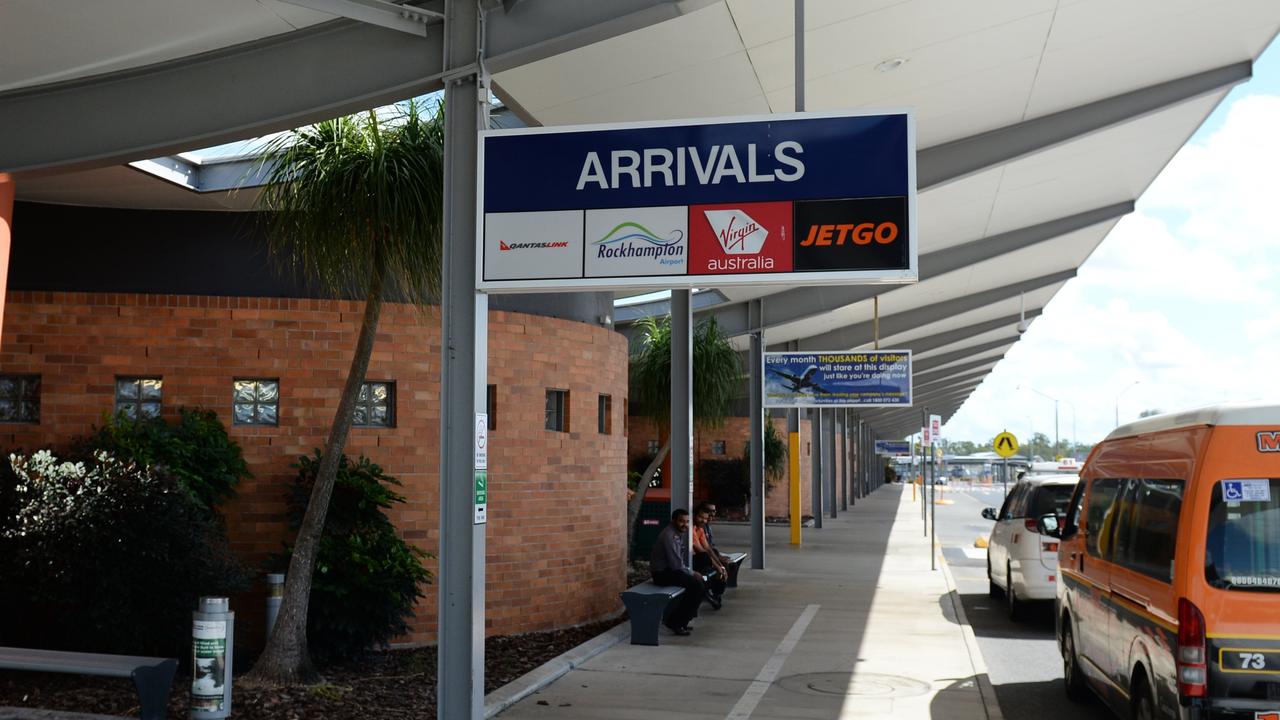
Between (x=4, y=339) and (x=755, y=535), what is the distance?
43.0 feet

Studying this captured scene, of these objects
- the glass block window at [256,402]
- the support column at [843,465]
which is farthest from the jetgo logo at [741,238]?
the support column at [843,465]

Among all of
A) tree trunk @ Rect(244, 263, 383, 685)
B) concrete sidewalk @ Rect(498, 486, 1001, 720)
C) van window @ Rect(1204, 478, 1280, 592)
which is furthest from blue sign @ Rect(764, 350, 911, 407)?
van window @ Rect(1204, 478, 1280, 592)

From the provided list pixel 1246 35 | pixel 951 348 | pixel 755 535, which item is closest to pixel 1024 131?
pixel 1246 35

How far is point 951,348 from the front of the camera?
4338 centimetres

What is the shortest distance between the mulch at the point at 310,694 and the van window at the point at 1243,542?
17.3 ft

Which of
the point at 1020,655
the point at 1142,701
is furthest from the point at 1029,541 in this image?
the point at 1142,701

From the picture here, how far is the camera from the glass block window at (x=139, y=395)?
10.6 m

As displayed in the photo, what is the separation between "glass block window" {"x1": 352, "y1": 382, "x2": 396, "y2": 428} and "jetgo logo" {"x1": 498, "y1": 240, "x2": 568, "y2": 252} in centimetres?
467

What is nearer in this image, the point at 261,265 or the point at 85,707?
the point at 85,707

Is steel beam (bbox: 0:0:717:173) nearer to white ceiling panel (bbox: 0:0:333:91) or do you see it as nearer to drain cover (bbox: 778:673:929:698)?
white ceiling panel (bbox: 0:0:333:91)

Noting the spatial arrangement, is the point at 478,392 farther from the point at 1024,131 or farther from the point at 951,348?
the point at 951,348

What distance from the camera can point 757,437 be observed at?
21.0 metres

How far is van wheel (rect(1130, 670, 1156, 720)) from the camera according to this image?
21.3 feet

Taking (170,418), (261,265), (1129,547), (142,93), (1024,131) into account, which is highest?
(1024,131)
